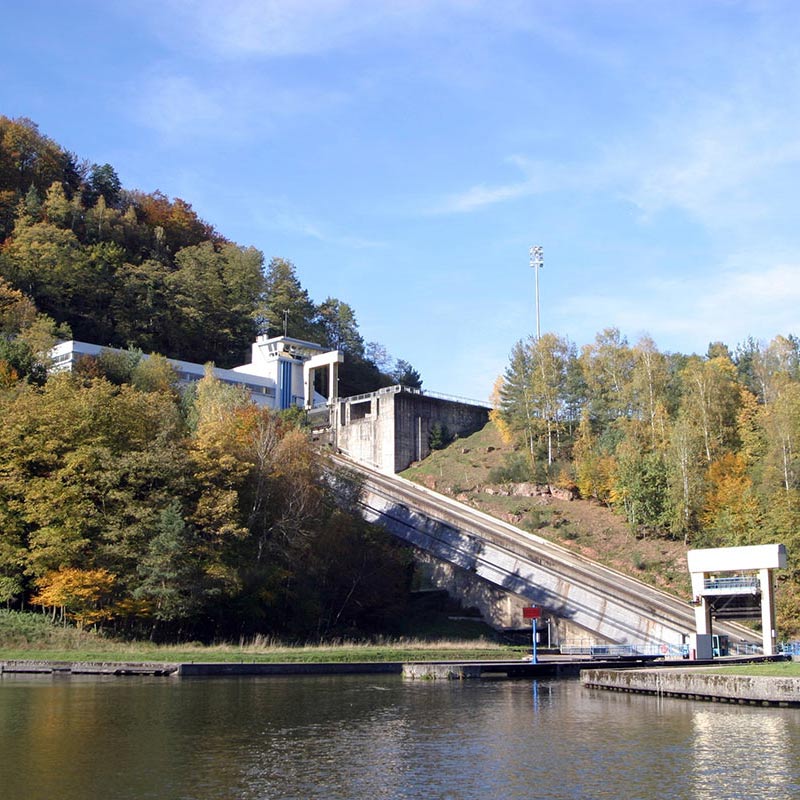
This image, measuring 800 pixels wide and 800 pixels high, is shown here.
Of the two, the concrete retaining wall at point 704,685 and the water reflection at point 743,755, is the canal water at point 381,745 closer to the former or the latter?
the water reflection at point 743,755

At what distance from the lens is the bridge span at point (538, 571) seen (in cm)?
4697

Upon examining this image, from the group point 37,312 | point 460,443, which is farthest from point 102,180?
point 460,443

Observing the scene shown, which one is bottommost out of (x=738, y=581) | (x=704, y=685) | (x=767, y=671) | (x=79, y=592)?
(x=704, y=685)

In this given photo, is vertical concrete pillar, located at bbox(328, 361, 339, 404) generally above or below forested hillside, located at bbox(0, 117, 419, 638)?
above

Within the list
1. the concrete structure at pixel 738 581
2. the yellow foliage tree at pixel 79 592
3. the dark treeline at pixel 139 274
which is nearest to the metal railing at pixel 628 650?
the concrete structure at pixel 738 581

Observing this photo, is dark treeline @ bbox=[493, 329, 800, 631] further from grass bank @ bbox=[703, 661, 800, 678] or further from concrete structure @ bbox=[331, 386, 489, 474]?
grass bank @ bbox=[703, 661, 800, 678]

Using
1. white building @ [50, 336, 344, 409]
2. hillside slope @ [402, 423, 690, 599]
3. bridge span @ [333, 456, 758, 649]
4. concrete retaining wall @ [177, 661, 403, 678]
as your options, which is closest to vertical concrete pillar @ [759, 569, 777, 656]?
bridge span @ [333, 456, 758, 649]

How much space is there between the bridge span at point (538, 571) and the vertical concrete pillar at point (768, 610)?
4.00m

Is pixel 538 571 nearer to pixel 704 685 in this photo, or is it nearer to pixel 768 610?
pixel 768 610

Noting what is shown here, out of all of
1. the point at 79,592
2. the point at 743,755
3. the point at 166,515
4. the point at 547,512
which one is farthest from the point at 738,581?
the point at 79,592

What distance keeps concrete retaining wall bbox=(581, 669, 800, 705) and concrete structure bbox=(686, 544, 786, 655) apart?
34.8 feet

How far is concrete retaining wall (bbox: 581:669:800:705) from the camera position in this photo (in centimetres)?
2539

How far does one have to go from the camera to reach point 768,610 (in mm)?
41312

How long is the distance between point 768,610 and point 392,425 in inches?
1704
